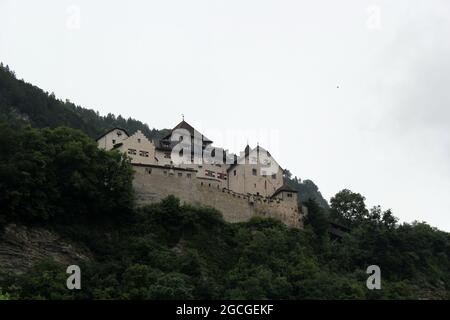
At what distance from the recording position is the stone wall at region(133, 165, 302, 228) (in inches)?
2726

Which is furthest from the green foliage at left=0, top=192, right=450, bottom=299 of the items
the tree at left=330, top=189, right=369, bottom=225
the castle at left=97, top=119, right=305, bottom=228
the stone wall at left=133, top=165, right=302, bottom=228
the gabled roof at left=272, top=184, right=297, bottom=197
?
the tree at left=330, top=189, right=369, bottom=225

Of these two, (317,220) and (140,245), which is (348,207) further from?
(140,245)

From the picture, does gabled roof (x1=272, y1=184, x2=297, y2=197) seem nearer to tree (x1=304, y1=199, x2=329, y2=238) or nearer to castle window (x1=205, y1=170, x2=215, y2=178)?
tree (x1=304, y1=199, x2=329, y2=238)

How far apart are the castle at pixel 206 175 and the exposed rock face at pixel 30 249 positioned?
29.7 ft

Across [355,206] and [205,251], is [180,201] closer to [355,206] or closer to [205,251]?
[205,251]

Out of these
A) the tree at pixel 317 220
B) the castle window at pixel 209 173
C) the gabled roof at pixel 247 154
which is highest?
the gabled roof at pixel 247 154

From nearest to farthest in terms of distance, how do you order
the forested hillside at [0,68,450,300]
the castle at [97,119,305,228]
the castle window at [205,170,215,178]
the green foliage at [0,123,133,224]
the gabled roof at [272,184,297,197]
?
the forested hillside at [0,68,450,300] → the green foliage at [0,123,133,224] → the castle at [97,119,305,228] → the gabled roof at [272,184,297,197] → the castle window at [205,170,215,178]

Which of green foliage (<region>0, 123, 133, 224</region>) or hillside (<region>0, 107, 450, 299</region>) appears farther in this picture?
green foliage (<region>0, 123, 133, 224</region>)

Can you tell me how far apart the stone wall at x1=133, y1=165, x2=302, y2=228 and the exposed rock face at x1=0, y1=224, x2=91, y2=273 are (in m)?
9.10

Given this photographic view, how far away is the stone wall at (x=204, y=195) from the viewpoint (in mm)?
69250

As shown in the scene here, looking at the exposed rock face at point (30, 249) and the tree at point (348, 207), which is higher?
the tree at point (348, 207)

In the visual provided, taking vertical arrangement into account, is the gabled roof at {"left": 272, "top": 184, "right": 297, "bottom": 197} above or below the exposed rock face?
above

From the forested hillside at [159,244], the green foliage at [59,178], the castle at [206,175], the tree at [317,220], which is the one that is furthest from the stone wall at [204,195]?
the green foliage at [59,178]

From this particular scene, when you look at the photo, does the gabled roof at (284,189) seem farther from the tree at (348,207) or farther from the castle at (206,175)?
the tree at (348,207)
